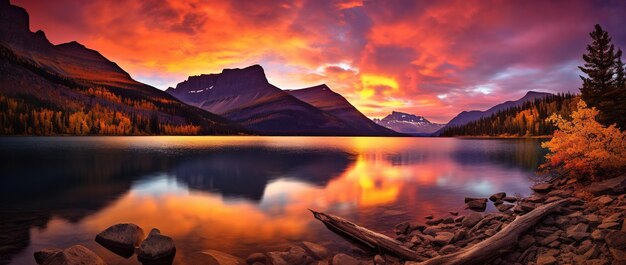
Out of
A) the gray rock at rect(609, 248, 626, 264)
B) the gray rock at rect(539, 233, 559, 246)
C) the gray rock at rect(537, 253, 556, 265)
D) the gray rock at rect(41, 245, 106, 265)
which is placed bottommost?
the gray rock at rect(41, 245, 106, 265)

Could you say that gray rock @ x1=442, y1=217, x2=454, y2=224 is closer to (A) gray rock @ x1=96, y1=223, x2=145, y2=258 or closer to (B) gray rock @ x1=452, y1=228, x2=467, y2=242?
(B) gray rock @ x1=452, y1=228, x2=467, y2=242

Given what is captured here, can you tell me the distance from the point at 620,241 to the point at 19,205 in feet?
123

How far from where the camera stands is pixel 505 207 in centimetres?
2391

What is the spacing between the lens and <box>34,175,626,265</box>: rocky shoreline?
12.1m

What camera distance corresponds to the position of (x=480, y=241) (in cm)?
1536

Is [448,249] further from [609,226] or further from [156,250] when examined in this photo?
[156,250]

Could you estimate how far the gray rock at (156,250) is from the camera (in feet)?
48.7

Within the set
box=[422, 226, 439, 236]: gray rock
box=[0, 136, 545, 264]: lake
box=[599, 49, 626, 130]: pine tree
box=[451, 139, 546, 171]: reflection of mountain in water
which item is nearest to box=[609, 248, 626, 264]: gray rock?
box=[422, 226, 439, 236]: gray rock

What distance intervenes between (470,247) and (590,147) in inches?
726

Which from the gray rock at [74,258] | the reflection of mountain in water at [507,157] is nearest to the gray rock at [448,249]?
the gray rock at [74,258]

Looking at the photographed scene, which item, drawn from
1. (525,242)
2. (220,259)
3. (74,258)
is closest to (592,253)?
(525,242)

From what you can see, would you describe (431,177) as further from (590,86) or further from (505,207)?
(590,86)

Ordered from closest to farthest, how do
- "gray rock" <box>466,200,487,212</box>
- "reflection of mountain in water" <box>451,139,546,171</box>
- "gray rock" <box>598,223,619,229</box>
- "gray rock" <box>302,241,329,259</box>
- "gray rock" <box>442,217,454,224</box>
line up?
"gray rock" <box>598,223,619,229</box> < "gray rock" <box>302,241,329,259</box> < "gray rock" <box>442,217,454,224</box> < "gray rock" <box>466,200,487,212</box> < "reflection of mountain in water" <box>451,139,546,171</box>

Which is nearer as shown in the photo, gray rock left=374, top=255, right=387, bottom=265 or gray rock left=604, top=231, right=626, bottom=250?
gray rock left=604, top=231, right=626, bottom=250
